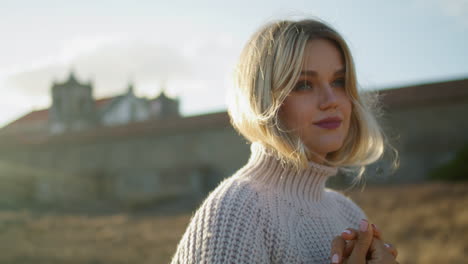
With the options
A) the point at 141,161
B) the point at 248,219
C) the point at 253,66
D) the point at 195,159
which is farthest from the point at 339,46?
the point at 141,161

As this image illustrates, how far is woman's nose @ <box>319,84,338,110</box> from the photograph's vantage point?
5.53 feet

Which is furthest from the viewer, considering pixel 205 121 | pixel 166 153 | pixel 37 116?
pixel 37 116

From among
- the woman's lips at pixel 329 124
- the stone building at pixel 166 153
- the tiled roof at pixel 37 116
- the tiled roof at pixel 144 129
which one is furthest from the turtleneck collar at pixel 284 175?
the tiled roof at pixel 37 116

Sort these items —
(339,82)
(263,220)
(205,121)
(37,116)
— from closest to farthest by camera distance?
(263,220)
(339,82)
(205,121)
(37,116)

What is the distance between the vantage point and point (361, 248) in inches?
54.7

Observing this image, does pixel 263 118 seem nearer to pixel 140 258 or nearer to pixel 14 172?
pixel 140 258

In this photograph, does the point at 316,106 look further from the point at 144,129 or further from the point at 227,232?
the point at 144,129

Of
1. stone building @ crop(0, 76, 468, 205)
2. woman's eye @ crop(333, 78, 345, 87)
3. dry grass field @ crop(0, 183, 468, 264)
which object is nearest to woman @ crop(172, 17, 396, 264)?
woman's eye @ crop(333, 78, 345, 87)

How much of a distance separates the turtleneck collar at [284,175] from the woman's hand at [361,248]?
1.08ft

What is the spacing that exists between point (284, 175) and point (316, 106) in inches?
→ 10.5

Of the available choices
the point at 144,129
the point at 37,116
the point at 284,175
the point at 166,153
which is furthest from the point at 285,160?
the point at 37,116

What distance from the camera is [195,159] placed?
19.0m

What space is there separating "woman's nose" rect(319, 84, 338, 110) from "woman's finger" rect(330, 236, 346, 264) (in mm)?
484

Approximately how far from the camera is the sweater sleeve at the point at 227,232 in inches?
55.6
